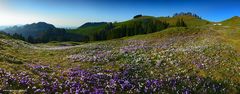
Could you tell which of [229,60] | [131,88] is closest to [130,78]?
[131,88]

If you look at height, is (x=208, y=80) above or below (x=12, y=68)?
below

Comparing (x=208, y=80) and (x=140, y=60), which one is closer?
(x=208, y=80)

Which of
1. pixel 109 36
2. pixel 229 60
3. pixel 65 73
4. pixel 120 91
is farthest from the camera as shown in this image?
pixel 109 36

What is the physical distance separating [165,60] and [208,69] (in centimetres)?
566

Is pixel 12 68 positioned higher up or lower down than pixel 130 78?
higher up

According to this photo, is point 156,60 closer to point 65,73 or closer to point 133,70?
point 133,70

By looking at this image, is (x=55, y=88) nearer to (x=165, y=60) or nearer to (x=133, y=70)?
(x=133, y=70)

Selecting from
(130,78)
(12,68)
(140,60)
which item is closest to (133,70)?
(130,78)

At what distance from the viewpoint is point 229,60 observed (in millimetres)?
31016

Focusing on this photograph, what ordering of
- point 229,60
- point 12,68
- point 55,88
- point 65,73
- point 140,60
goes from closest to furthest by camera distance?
point 55,88 < point 12,68 < point 65,73 < point 229,60 < point 140,60

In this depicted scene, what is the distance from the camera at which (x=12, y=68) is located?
72.5ft

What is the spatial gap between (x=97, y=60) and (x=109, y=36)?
156 m

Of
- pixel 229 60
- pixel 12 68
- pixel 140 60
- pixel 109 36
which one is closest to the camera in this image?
pixel 12 68

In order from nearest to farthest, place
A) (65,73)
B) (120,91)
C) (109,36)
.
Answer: (120,91)
(65,73)
(109,36)
